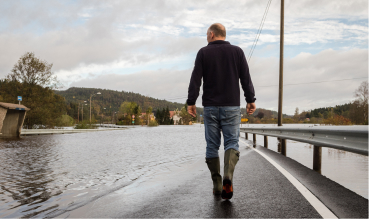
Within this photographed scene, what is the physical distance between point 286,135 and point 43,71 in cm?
4089

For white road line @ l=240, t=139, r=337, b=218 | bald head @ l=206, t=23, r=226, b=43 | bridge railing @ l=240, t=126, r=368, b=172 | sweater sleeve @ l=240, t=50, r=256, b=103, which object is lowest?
white road line @ l=240, t=139, r=337, b=218

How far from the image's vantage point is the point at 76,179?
19.2 ft

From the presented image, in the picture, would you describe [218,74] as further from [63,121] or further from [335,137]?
[63,121]

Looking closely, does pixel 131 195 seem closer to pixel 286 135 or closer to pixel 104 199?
pixel 104 199

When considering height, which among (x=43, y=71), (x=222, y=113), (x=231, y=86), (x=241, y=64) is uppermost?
(x=43, y=71)

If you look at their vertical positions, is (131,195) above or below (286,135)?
below

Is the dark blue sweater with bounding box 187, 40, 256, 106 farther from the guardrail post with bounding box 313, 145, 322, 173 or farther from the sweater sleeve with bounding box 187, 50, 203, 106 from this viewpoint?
the guardrail post with bounding box 313, 145, 322, 173

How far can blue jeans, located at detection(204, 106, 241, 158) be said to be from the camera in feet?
13.5

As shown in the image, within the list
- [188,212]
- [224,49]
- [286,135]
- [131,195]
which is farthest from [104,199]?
[286,135]

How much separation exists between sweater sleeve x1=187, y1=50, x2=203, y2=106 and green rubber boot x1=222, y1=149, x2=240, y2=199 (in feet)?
2.79

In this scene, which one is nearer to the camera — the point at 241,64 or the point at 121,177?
the point at 241,64

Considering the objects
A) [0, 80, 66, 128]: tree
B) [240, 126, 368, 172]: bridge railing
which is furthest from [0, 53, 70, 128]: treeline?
[240, 126, 368, 172]: bridge railing

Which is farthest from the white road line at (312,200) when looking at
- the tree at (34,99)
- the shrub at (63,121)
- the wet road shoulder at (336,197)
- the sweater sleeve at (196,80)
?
the shrub at (63,121)

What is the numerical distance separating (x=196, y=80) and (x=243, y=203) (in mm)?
1669
